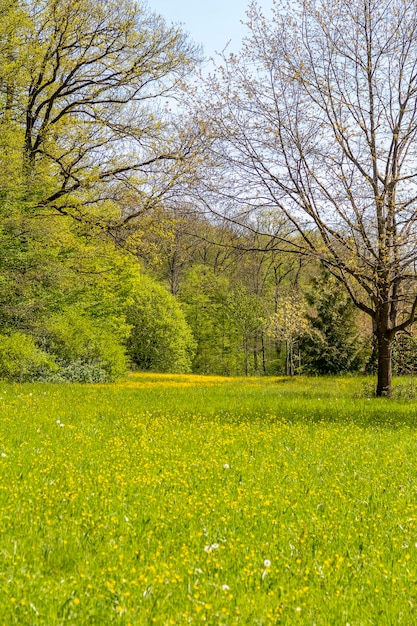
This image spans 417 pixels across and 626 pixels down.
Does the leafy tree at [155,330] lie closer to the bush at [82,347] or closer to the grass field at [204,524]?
the bush at [82,347]

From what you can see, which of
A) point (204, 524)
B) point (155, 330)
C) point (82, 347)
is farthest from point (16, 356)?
point (155, 330)

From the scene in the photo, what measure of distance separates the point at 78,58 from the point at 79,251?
21.9 feet

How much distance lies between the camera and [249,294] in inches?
1869

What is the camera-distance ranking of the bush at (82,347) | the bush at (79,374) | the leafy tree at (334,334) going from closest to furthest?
the bush at (79,374) < the bush at (82,347) < the leafy tree at (334,334)

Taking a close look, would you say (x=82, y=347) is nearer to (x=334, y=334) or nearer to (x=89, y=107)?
(x=89, y=107)

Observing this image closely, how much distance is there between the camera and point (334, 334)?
29.9 meters

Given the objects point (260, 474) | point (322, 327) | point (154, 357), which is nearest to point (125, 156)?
point (260, 474)

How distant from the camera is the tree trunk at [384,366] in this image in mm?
14602

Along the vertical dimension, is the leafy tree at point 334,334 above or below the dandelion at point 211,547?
above

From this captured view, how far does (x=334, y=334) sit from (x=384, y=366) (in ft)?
49.8

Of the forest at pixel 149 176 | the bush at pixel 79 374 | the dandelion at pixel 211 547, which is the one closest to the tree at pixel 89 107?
the forest at pixel 149 176

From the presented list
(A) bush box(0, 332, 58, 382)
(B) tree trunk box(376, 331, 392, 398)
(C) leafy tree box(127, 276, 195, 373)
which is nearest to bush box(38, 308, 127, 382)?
(A) bush box(0, 332, 58, 382)

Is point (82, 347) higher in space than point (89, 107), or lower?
lower

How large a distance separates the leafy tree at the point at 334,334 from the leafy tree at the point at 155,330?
41.7ft
